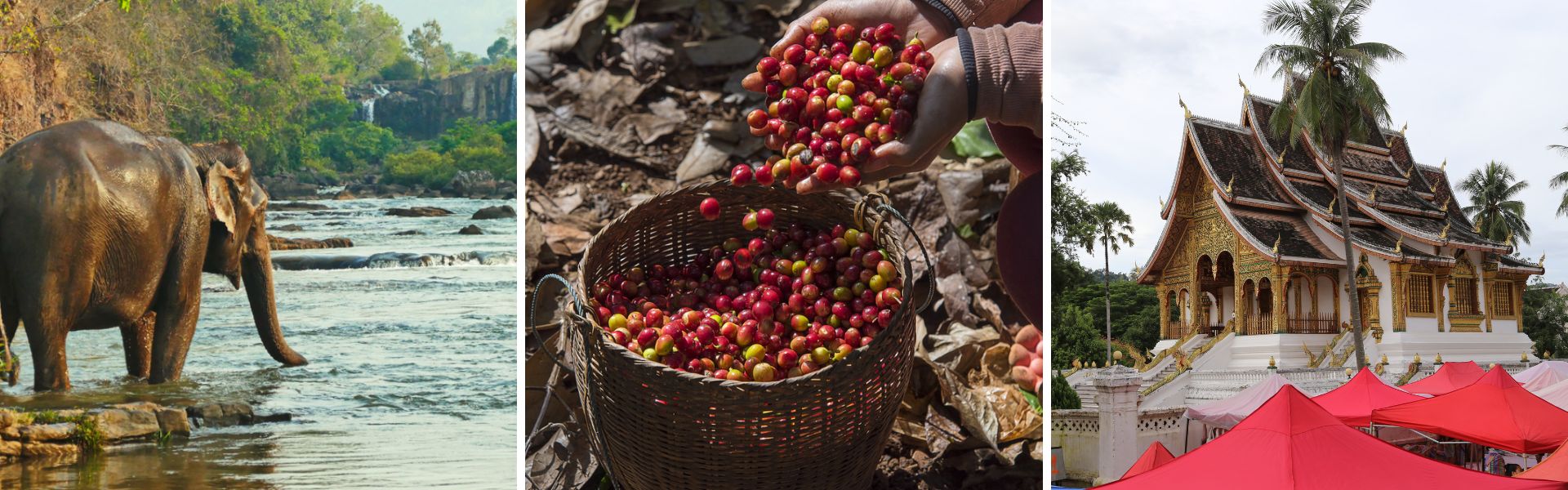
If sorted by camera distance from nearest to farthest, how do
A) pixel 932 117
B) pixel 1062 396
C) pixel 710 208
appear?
pixel 932 117
pixel 710 208
pixel 1062 396

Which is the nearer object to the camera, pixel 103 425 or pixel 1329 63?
pixel 103 425

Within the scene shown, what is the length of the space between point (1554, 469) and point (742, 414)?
2449mm

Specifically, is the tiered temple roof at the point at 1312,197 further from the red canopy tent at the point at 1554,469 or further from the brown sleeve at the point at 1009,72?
the brown sleeve at the point at 1009,72

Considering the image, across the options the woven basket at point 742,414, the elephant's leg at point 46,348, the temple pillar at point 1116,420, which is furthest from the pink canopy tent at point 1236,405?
the elephant's leg at point 46,348

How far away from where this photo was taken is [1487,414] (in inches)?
131

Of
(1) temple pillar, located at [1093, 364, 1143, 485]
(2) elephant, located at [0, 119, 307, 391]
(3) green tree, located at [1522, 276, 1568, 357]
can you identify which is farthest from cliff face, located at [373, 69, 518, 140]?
(3) green tree, located at [1522, 276, 1568, 357]

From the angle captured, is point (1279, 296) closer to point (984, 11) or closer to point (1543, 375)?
point (1543, 375)

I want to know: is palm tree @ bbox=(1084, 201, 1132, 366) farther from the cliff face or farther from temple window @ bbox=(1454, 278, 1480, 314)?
the cliff face

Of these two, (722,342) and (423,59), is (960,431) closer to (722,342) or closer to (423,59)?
(722,342)

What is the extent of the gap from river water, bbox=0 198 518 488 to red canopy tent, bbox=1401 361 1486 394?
11.1ft

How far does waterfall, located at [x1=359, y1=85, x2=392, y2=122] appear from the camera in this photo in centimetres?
253

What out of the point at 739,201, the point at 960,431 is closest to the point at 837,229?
the point at 739,201

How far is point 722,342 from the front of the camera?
196cm

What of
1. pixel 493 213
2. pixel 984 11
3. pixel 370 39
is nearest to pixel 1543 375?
pixel 984 11
